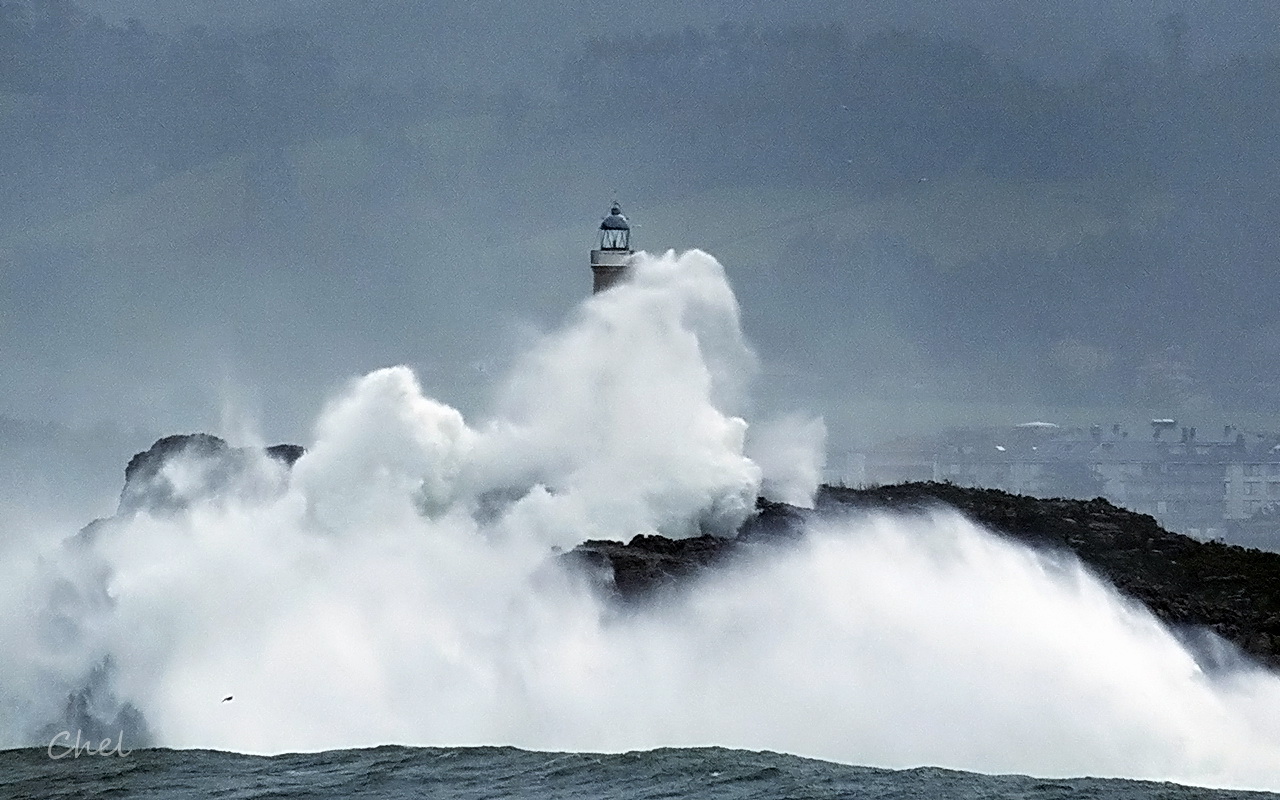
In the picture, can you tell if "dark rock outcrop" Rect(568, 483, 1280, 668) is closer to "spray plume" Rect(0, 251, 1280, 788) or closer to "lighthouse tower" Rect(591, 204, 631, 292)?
"spray plume" Rect(0, 251, 1280, 788)

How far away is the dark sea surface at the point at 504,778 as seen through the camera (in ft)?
102

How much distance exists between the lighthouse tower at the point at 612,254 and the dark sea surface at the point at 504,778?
1105 inches

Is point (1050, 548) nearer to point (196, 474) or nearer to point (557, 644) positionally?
point (557, 644)

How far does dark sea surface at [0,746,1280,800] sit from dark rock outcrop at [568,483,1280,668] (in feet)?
26.9

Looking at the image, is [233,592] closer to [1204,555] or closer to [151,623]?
[151,623]

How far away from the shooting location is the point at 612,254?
6144cm

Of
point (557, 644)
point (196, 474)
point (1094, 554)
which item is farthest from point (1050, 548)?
point (196, 474)

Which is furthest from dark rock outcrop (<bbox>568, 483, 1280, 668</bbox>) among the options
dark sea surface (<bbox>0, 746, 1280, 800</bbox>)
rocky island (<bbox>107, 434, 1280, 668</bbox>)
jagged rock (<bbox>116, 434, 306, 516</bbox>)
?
jagged rock (<bbox>116, 434, 306, 516</bbox>)

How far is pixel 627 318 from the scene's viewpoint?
2263 inches

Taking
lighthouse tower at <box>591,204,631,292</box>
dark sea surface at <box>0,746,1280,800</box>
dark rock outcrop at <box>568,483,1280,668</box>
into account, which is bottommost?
dark sea surface at <box>0,746,1280,800</box>

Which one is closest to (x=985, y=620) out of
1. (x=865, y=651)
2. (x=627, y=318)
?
(x=865, y=651)

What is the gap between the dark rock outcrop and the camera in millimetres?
42531

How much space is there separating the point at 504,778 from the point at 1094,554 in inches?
864

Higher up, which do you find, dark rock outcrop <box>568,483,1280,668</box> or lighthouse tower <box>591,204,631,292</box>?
lighthouse tower <box>591,204,631,292</box>
